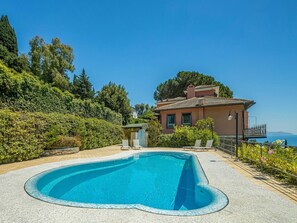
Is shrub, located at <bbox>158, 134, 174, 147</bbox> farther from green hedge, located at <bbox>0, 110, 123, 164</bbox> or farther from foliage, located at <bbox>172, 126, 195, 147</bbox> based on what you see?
green hedge, located at <bbox>0, 110, 123, 164</bbox>

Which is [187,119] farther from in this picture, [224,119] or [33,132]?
[33,132]

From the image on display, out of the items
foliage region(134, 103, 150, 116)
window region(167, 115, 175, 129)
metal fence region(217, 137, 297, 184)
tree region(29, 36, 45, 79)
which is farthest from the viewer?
foliage region(134, 103, 150, 116)

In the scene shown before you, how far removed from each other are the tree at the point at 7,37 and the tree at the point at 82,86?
873 centimetres

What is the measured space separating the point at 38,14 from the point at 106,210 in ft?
57.9

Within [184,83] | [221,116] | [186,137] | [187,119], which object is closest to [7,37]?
[187,119]

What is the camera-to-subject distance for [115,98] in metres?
31.6

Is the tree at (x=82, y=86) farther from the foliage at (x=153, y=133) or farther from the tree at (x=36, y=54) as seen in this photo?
the foliage at (x=153, y=133)

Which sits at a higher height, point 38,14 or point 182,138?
point 38,14

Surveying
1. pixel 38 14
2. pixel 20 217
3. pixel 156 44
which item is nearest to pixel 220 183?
pixel 20 217

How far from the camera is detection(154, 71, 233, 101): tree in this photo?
4191 centimetres

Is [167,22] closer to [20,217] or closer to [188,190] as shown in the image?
[188,190]

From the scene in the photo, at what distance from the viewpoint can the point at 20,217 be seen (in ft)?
11.5

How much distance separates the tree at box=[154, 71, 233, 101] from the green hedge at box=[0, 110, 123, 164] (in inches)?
1138

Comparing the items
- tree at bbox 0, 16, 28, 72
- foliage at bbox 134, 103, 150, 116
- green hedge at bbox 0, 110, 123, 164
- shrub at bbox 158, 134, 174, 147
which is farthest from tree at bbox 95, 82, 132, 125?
foliage at bbox 134, 103, 150, 116
